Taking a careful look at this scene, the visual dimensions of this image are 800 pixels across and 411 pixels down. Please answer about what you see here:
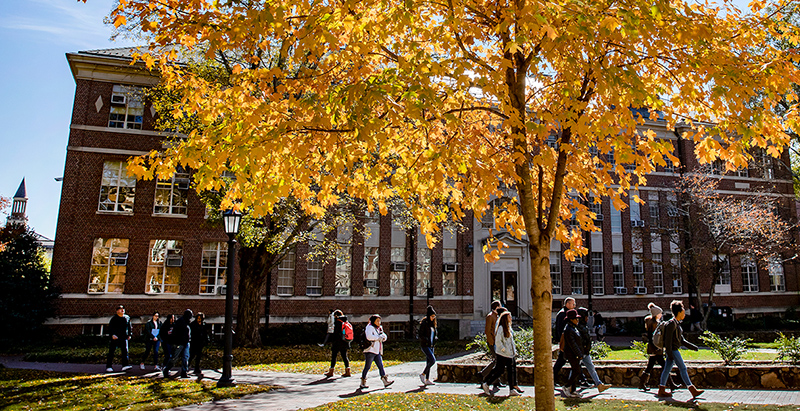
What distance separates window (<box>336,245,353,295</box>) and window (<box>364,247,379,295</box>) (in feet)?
2.83

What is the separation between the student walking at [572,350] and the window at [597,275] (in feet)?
76.4

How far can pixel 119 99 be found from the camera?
2384 cm

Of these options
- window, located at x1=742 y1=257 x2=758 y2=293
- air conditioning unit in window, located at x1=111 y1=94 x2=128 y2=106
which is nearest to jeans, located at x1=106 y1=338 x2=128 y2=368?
air conditioning unit in window, located at x1=111 y1=94 x2=128 y2=106

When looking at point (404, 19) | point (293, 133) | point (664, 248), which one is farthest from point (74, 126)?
point (664, 248)

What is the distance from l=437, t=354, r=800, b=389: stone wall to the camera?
9.77 metres

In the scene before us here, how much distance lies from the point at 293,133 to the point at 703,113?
5346 millimetres

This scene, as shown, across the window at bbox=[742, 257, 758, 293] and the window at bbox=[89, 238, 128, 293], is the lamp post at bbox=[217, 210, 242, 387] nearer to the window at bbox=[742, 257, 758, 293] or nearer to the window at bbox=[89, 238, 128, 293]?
the window at bbox=[89, 238, 128, 293]

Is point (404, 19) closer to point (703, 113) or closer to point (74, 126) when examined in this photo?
point (703, 113)

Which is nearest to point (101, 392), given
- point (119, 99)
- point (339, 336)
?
point (339, 336)

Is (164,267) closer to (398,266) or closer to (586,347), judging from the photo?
(398,266)

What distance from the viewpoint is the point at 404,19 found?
16.8ft

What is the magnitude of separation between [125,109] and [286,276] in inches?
424

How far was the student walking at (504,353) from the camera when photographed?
9.98 metres

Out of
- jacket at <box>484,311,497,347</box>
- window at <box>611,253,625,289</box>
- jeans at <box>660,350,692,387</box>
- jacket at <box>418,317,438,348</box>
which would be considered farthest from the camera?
window at <box>611,253,625,289</box>
